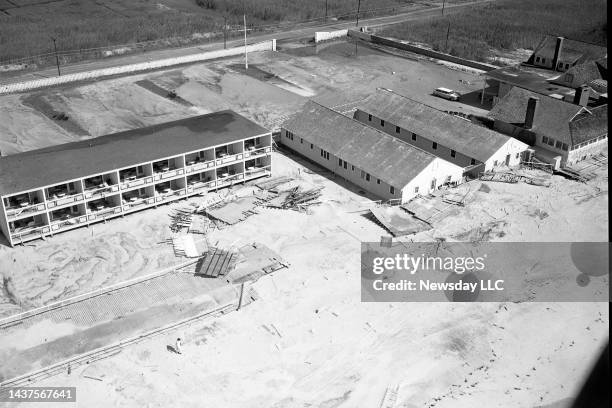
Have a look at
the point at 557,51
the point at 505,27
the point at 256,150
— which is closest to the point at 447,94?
the point at 557,51

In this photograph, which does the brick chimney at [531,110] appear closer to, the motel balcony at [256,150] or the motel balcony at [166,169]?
the motel balcony at [256,150]

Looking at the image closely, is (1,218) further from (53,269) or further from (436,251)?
(436,251)

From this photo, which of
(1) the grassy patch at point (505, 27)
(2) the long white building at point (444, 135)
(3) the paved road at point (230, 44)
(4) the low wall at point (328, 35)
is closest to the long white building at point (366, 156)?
(2) the long white building at point (444, 135)

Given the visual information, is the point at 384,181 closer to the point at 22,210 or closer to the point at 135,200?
the point at 135,200

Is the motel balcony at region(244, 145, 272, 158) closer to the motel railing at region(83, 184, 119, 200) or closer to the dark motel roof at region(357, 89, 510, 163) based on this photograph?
the motel railing at region(83, 184, 119, 200)

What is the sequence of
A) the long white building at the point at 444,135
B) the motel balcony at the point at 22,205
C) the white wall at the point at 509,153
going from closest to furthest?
1. the motel balcony at the point at 22,205
2. the white wall at the point at 509,153
3. the long white building at the point at 444,135
